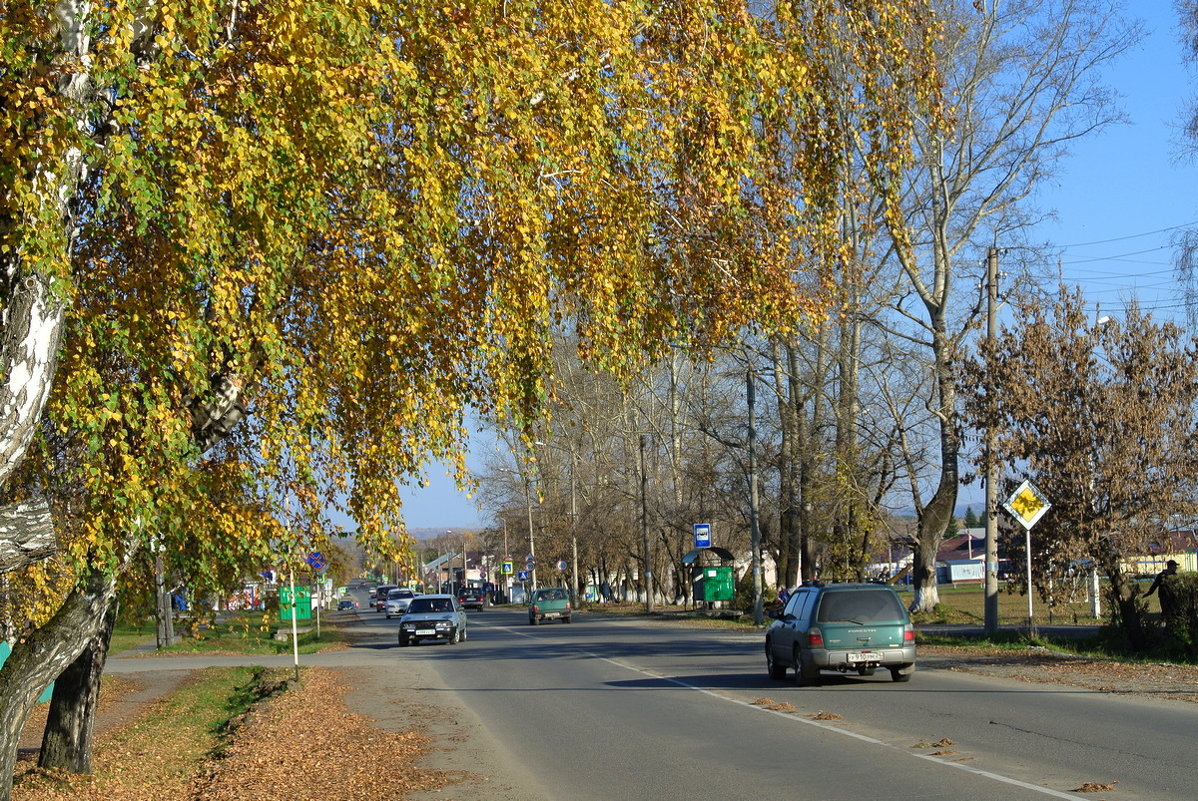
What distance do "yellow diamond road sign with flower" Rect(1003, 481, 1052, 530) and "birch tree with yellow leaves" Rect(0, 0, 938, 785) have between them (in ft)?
47.8

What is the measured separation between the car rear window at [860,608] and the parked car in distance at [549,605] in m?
37.2

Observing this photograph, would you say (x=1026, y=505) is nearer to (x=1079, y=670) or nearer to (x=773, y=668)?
(x=1079, y=670)

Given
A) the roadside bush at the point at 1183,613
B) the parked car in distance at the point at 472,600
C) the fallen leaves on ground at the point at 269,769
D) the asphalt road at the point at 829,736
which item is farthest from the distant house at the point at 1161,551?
the parked car in distance at the point at 472,600

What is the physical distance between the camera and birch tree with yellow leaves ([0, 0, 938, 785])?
7.11m

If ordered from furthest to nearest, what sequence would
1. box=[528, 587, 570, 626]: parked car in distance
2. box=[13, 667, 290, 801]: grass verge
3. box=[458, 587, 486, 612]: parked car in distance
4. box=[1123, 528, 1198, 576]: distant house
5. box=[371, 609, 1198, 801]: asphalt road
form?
box=[458, 587, 486, 612]: parked car in distance < box=[528, 587, 570, 626]: parked car in distance < box=[1123, 528, 1198, 576]: distant house < box=[13, 667, 290, 801]: grass verge < box=[371, 609, 1198, 801]: asphalt road

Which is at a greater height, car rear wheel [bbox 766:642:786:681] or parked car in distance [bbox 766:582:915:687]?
parked car in distance [bbox 766:582:915:687]

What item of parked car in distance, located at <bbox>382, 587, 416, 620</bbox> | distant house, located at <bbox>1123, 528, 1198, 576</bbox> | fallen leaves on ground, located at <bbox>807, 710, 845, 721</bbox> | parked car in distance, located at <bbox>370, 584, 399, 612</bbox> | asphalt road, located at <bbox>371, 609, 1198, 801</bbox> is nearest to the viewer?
asphalt road, located at <bbox>371, 609, 1198, 801</bbox>

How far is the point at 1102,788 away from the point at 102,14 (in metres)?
8.96

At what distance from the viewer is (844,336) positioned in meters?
40.4

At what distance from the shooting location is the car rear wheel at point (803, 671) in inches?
814

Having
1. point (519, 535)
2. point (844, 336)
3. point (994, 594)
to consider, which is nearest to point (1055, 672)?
point (994, 594)

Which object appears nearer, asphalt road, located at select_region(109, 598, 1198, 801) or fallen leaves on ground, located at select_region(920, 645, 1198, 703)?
asphalt road, located at select_region(109, 598, 1198, 801)

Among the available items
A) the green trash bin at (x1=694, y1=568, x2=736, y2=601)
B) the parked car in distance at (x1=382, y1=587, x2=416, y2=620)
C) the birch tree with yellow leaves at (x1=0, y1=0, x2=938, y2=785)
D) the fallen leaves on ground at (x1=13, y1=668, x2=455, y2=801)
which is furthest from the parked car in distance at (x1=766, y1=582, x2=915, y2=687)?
the parked car in distance at (x1=382, y1=587, x2=416, y2=620)

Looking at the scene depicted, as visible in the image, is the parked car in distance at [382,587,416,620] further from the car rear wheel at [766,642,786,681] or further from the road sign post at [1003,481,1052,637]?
the car rear wheel at [766,642,786,681]
